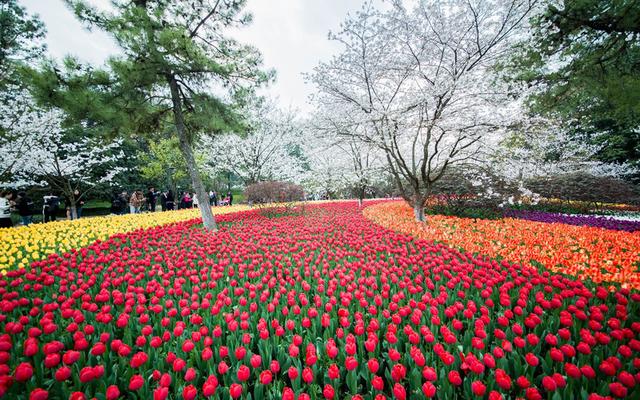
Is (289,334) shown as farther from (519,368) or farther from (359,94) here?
(359,94)

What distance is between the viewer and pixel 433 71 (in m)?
8.98

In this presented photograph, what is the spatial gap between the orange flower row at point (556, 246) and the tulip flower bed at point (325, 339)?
58 centimetres

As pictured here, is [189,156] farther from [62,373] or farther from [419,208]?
[62,373]

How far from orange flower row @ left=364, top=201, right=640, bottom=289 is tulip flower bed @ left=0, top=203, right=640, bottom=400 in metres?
0.58

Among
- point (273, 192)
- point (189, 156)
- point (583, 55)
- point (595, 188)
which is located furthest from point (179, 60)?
point (595, 188)

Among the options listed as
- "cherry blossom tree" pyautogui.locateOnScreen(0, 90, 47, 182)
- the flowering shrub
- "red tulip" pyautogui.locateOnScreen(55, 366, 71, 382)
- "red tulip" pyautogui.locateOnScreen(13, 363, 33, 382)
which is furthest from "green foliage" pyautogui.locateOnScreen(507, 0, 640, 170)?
Result: "cherry blossom tree" pyautogui.locateOnScreen(0, 90, 47, 182)

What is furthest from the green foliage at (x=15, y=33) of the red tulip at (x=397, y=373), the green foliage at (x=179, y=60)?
the red tulip at (x=397, y=373)

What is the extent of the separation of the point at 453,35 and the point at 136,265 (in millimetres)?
9390

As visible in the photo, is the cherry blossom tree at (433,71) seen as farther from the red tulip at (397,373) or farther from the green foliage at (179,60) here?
the red tulip at (397,373)

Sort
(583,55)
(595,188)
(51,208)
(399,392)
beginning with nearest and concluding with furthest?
(399,392) → (583,55) → (595,188) → (51,208)

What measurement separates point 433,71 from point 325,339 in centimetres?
889

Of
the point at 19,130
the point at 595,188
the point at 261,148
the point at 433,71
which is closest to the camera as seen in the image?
the point at 433,71

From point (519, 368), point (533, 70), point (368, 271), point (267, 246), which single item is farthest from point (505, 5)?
point (519, 368)

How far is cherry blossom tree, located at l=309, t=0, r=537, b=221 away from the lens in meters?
7.88
